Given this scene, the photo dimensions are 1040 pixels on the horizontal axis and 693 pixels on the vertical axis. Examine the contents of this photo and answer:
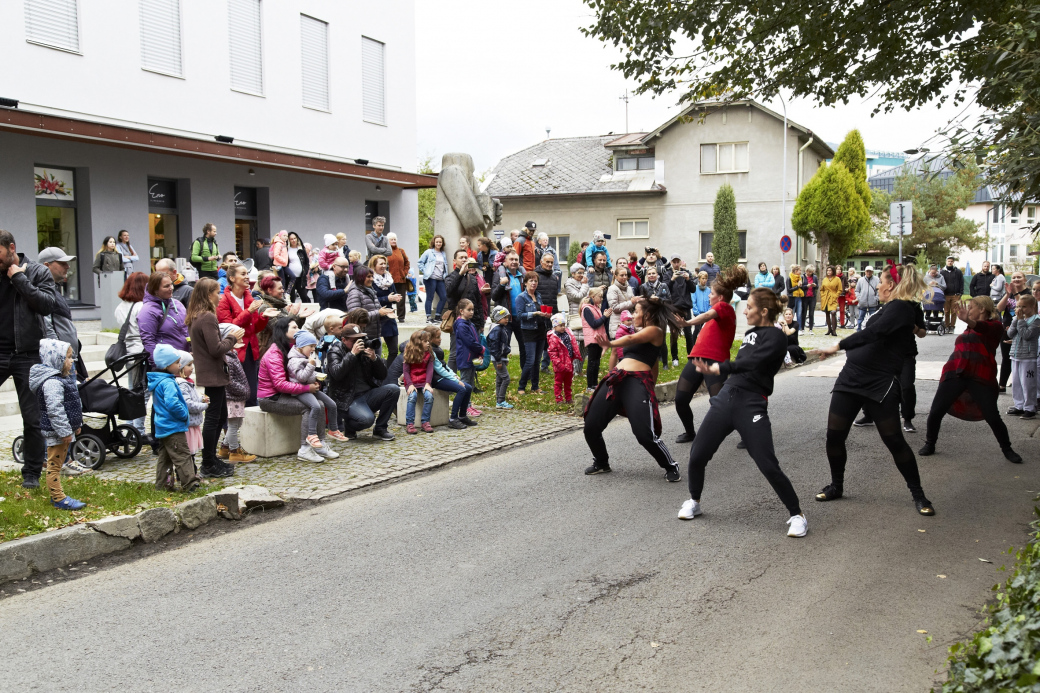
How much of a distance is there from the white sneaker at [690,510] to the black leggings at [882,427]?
4.53ft

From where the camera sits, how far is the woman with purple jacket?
9.10m

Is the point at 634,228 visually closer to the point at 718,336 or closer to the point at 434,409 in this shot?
the point at 434,409

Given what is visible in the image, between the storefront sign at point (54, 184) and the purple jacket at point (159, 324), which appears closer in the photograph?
the purple jacket at point (159, 324)

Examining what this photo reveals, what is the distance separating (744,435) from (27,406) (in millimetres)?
5769

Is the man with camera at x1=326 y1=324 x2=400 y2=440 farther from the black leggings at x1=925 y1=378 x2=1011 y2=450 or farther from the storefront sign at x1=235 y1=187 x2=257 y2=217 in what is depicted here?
the storefront sign at x1=235 y1=187 x2=257 y2=217

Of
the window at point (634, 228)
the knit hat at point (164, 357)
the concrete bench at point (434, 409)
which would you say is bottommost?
the concrete bench at point (434, 409)

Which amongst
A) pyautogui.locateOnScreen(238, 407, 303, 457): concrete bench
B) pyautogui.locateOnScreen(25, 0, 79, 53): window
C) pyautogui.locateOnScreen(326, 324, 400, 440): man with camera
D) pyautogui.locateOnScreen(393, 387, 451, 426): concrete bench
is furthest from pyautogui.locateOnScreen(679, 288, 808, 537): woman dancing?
pyautogui.locateOnScreen(25, 0, 79, 53): window

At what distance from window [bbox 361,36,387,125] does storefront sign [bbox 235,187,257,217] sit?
15.3 ft

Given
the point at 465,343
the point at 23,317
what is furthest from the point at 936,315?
the point at 23,317

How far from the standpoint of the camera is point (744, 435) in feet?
22.8

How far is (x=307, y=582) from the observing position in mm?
5945

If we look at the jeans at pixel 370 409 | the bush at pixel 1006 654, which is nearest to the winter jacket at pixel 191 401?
the jeans at pixel 370 409

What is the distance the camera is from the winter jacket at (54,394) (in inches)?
285

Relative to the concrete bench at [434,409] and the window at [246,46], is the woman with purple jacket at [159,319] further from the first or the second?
the window at [246,46]
